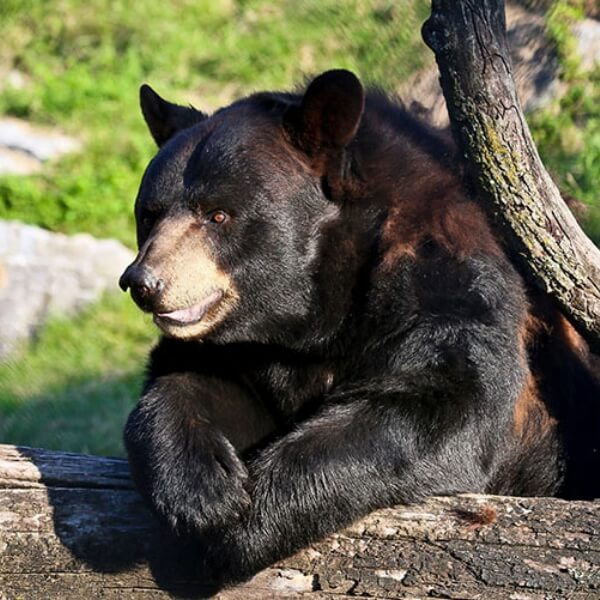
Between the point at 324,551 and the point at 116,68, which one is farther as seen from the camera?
the point at 116,68

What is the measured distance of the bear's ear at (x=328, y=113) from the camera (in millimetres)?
4617

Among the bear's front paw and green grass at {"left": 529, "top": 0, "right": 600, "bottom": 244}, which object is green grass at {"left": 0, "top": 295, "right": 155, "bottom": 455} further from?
the bear's front paw

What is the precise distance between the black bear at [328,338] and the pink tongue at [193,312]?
11 mm

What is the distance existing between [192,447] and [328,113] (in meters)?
1.38

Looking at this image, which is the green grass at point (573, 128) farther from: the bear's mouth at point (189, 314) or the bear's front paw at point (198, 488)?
the bear's front paw at point (198, 488)

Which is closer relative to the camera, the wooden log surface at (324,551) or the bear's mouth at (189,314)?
the wooden log surface at (324,551)

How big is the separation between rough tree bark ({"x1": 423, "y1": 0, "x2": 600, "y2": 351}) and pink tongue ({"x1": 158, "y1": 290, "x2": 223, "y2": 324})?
1099 mm

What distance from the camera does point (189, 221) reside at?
466 cm

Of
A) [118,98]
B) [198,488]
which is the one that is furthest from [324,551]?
[118,98]

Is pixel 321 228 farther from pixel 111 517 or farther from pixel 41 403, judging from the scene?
pixel 41 403

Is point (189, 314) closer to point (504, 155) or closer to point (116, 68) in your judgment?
point (504, 155)

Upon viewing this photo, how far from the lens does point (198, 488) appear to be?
4.36 meters

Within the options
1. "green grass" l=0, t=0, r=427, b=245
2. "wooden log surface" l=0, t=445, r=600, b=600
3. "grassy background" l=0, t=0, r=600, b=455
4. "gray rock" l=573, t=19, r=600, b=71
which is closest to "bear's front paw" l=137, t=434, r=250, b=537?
"wooden log surface" l=0, t=445, r=600, b=600

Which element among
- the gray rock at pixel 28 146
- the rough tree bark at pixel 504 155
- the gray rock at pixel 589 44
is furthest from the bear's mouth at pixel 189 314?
the gray rock at pixel 28 146
